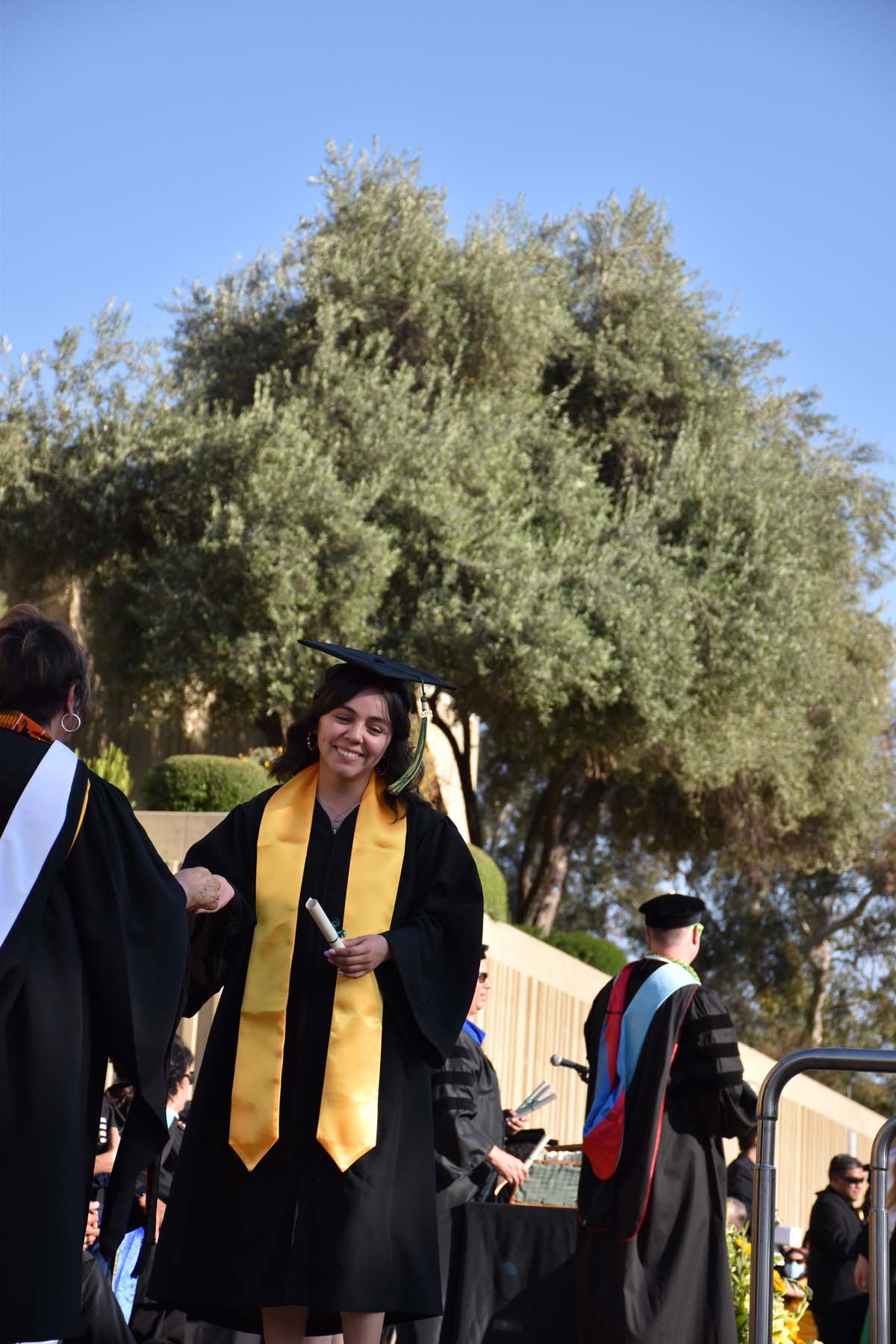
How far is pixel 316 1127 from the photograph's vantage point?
380cm

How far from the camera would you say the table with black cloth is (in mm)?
6590

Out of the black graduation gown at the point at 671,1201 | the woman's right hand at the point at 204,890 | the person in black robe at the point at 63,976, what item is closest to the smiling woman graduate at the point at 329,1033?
the woman's right hand at the point at 204,890

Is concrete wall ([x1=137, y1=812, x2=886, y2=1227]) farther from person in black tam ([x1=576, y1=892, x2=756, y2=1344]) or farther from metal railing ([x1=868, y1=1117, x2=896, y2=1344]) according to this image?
metal railing ([x1=868, y1=1117, x2=896, y2=1344])

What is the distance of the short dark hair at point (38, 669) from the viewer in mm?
3264

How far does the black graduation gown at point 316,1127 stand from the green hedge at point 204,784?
898cm

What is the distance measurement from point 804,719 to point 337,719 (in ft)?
63.2

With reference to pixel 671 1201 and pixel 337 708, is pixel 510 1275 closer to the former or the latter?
pixel 671 1201

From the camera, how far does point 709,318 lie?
2172 cm

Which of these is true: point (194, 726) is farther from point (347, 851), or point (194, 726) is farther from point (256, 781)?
point (347, 851)

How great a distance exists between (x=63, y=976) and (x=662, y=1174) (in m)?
3.32

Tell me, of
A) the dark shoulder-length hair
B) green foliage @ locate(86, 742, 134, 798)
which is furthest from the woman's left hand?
green foliage @ locate(86, 742, 134, 798)

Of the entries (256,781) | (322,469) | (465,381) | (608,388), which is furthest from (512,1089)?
(608,388)

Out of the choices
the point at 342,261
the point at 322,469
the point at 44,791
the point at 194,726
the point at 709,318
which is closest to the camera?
the point at 44,791

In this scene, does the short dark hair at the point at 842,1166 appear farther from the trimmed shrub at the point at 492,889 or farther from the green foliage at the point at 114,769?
the green foliage at the point at 114,769
